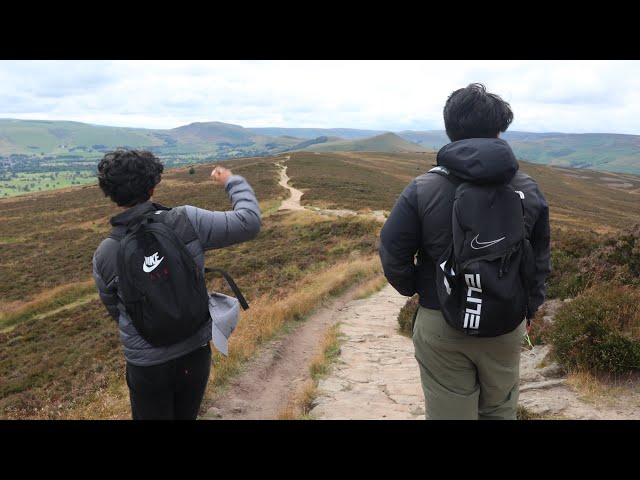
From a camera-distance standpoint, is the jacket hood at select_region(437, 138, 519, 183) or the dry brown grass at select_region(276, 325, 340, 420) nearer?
the jacket hood at select_region(437, 138, 519, 183)

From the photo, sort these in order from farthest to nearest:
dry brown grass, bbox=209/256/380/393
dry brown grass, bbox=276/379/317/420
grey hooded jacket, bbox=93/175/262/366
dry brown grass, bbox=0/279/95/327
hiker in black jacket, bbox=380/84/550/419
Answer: dry brown grass, bbox=0/279/95/327 → dry brown grass, bbox=209/256/380/393 → dry brown grass, bbox=276/379/317/420 → grey hooded jacket, bbox=93/175/262/366 → hiker in black jacket, bbox=380/84/550/419

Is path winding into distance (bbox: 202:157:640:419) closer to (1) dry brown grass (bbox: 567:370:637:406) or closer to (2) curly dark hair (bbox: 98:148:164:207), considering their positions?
(1) dry brown grass (bbox: 567:370:637:406)

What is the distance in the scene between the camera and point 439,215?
8.66 ft

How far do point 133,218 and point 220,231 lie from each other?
54 centimetres

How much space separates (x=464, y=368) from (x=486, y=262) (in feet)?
2.34

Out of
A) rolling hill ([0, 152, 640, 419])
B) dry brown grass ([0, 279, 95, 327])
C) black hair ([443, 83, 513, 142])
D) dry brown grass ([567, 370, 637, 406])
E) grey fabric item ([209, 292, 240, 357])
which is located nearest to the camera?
black hair ([443, 83, 513, 142])

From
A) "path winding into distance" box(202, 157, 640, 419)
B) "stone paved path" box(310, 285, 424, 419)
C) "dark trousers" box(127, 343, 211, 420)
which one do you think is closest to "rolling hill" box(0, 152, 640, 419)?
"path winding into distance" box(202, 157, 640, 419)

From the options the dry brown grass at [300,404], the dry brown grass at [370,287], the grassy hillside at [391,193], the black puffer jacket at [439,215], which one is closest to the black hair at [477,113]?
the black puffer jacket at [439,215]

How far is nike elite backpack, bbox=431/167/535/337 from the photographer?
2.45 meters

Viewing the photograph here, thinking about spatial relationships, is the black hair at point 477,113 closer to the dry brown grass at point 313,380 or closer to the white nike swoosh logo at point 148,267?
the white nike swoosh logo at point 148,267

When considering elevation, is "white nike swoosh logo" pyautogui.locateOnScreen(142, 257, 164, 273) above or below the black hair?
below

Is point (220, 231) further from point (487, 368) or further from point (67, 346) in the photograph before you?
point (67, 346)

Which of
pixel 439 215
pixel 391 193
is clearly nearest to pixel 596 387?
pixel 439 215

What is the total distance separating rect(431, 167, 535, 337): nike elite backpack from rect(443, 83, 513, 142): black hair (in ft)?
1.44
